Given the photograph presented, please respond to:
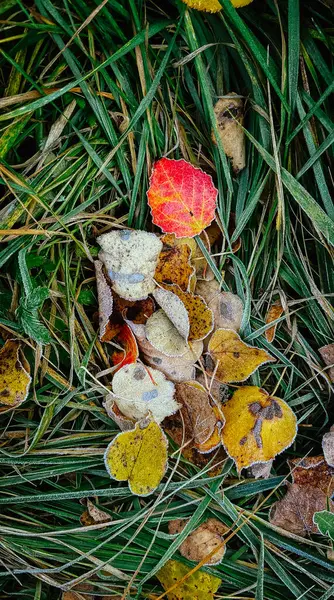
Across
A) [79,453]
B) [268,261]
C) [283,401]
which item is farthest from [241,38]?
[79,453]

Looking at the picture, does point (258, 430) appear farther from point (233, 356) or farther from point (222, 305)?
point (222, 305)

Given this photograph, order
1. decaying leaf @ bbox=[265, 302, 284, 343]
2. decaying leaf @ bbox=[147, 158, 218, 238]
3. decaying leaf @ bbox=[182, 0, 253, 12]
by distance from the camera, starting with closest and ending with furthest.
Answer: decaying leaf @ bbox=[182, 0, 253, 12] < decaying leaf @ bbox=[147, 158, 218, 238] < decaying leaf @ bbox=[265, 302, 284, 343]

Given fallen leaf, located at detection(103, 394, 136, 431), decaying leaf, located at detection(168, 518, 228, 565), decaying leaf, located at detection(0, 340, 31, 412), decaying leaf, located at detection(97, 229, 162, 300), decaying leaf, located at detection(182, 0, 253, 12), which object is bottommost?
decaying leaf, located at detection(168, 518, 228, 565)

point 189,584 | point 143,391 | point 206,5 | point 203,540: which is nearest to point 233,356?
point 143,391

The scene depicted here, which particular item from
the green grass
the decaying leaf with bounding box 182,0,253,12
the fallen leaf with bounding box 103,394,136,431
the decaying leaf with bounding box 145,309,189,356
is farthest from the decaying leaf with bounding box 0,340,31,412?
the decaying leaf with bounding box 182,0,253,12

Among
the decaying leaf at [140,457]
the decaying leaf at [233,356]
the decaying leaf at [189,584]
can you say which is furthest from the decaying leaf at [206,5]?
the decaying leaf at [189,584]

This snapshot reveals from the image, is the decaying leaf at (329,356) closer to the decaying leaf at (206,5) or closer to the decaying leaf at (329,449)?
the decaying leaf at (329,449)

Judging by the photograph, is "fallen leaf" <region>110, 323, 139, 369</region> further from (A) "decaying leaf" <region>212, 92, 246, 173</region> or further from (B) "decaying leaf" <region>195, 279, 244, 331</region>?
(A) "decaying leaf" <region>212, 92, 246, 173</region>
